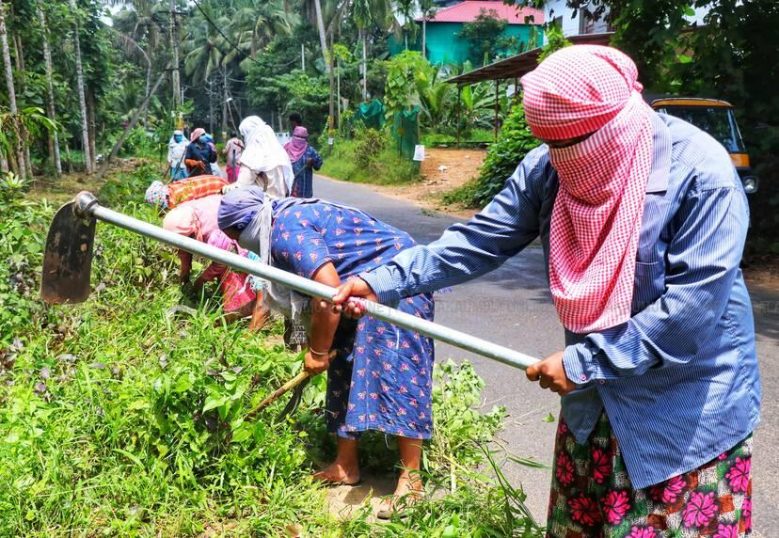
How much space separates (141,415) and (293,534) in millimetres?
808

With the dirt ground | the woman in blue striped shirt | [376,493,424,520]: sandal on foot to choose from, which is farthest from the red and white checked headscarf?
the dirt ground

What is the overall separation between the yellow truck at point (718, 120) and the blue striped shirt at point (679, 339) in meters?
7.33

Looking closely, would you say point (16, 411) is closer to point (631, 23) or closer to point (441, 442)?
point (441, 442)

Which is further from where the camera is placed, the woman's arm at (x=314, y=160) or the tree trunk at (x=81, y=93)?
the tree trunk at (x=81, y=93)

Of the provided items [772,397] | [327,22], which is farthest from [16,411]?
[327,22]

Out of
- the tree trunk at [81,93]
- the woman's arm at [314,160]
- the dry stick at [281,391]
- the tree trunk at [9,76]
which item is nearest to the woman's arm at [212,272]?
the dry stick at [281,391]

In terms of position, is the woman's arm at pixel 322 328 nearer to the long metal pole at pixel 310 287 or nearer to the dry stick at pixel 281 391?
the dry stick at pixel 281 391

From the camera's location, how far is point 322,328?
297cm

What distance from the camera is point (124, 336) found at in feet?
15.1

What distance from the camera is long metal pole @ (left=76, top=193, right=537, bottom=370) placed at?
1988mm

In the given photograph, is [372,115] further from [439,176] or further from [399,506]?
[399,506]

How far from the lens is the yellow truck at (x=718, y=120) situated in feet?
28.1

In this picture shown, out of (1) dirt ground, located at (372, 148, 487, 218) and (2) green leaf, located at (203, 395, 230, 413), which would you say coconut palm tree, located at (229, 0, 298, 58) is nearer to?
(1) dirt ground, located at (372, 148, 487, 218)

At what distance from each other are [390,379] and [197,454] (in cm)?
80
